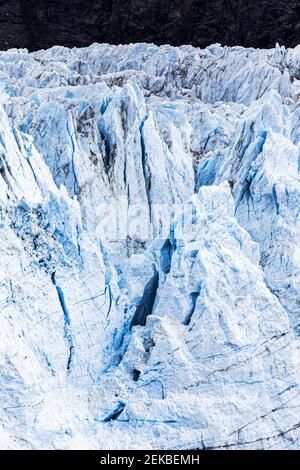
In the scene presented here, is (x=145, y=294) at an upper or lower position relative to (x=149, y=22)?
lower

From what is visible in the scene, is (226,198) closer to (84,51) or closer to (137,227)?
(137,227)

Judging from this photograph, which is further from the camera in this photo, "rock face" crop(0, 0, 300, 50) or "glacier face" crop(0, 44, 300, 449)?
"rock face" crop(0, 0, 300, 50)

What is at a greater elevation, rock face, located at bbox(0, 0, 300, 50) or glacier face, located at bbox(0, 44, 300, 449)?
rock face, located at bbox(0, 0, 300, 50)

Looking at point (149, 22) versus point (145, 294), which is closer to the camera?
point (145, 294)

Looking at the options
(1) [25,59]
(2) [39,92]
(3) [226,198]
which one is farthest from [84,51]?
(3) [226,198]
